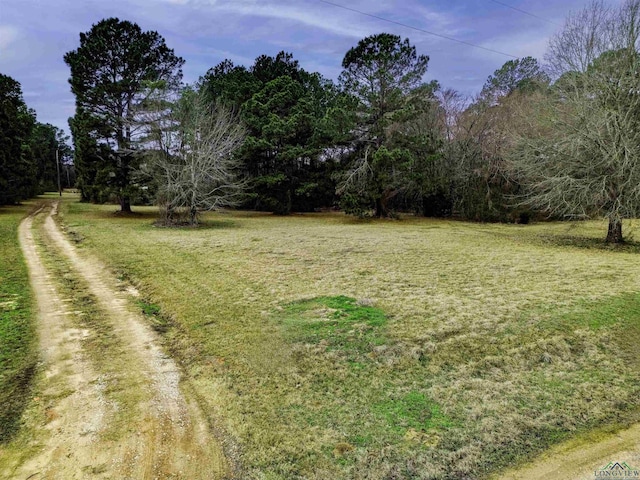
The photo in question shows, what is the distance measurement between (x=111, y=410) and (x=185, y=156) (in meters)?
14.7

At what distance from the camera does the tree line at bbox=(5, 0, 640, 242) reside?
9.79m

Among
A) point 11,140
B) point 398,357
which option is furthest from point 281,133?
point 398,357

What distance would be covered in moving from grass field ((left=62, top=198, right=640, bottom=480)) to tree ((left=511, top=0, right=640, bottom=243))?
126 inches

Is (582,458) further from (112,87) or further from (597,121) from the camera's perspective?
(112,87)

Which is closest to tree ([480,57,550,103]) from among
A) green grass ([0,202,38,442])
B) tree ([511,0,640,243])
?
tree ([511,0,640,243])

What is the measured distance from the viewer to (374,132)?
1877 centimetres

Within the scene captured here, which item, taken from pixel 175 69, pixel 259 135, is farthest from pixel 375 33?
pixel 175 69

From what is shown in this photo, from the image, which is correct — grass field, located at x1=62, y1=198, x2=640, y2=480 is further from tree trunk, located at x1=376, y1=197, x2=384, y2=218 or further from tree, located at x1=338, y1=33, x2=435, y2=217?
tree trunk, located at x1=376, y1=197, x2=384, y2=218

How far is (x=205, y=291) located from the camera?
5797mm

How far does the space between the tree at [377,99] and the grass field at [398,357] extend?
11.6 meters

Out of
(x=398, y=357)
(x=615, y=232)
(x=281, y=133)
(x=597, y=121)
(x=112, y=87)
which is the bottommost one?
(x=398, y=357)

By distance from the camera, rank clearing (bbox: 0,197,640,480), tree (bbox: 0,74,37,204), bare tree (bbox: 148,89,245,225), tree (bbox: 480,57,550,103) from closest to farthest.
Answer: clearing (bbox: 0,197,640,480) → bare tree (bbox: 148,89,245,225) → tree (bbox: 0,74,37,204) → tree (bbox: 480,57,550,103)

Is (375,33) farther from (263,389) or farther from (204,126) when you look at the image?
(263,389)

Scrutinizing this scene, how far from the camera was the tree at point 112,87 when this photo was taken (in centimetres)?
1819
